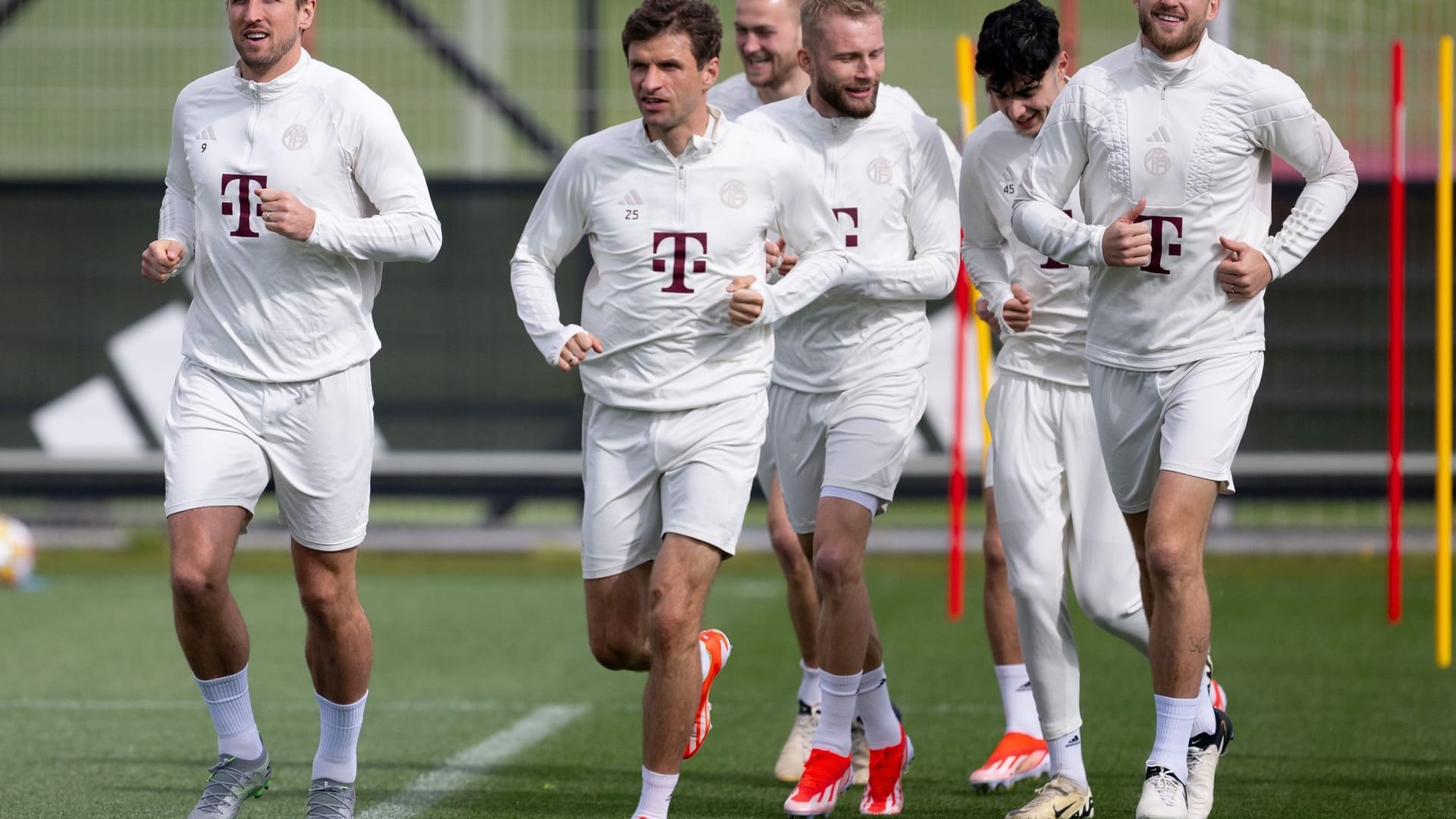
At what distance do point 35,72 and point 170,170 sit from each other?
804 cm

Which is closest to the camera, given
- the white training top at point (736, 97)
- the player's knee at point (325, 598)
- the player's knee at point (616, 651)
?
the player's knee at point (325, 598)

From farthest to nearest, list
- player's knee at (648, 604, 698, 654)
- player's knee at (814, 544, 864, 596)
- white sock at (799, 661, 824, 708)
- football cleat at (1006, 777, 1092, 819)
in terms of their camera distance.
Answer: white sock at (799, 661, 824, 708), player's knee at (814, 544, 864, 596), football cleat at (1006, 777, 1092, 819), player's knee at (648, 604, 698, 654)

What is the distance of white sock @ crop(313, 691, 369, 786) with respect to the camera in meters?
5.17

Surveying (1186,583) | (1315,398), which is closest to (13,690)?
(1186,583)

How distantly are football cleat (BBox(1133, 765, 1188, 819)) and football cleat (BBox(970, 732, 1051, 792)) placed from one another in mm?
1005

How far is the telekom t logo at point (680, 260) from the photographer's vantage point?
5133mm

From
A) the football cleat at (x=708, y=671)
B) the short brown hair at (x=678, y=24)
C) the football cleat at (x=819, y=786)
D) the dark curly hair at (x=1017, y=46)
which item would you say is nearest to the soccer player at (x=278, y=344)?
the short brown hair at (x=678, y=24)

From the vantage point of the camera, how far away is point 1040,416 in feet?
19.3

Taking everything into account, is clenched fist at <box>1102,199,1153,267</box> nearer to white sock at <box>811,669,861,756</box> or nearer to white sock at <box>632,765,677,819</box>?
white sock at <box>811,669,861,756</box>

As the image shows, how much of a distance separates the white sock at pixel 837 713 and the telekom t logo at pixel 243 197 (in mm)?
2119

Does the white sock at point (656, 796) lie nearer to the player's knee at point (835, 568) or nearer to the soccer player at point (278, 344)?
the soccer player at point (278, 344)

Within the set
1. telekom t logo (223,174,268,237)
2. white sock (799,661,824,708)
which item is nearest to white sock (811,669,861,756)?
white sock (799,661,824,708)

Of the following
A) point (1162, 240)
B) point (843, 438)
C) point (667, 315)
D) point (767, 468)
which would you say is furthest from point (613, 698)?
point (1162, 240)

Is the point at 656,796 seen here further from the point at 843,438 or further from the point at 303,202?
the point at 303,202
